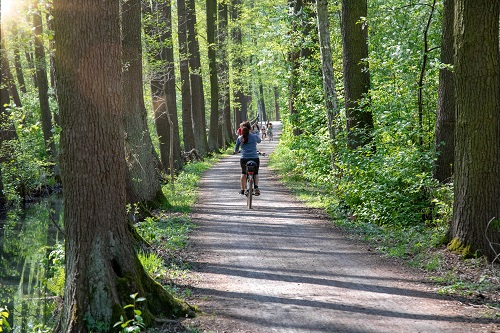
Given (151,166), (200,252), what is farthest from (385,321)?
(151,166)

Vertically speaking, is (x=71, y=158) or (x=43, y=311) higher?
(x=71, y=158)

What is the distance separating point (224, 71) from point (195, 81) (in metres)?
8.68

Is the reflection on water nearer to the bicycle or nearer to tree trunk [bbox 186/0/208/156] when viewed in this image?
the bicycle

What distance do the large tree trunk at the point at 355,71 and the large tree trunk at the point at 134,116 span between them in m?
5.28

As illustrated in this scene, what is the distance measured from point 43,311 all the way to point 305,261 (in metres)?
4.45

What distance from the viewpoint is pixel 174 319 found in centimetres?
645

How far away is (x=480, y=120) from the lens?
8.45 metres

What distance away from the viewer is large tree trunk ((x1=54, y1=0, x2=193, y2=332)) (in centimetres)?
579

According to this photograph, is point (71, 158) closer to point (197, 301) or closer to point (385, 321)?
point (197, 301)

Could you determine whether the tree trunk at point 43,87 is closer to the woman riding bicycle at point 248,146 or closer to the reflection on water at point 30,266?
the reflection on water at point 30,266

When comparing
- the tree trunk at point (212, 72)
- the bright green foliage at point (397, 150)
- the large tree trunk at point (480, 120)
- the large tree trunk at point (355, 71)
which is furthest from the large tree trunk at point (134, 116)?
the tree trunk at point (212, 72)

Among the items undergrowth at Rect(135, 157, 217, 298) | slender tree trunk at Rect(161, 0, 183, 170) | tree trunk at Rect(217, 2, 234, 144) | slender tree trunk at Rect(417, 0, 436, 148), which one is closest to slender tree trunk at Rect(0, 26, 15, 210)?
slender tree trunk at Rect(161, 0, 183, 170)

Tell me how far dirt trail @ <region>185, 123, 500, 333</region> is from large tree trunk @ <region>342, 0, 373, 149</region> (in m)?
2.73

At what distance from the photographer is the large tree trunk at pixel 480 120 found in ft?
27.4
